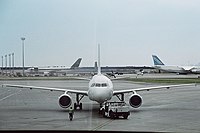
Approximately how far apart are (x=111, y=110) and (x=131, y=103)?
6.53 feet

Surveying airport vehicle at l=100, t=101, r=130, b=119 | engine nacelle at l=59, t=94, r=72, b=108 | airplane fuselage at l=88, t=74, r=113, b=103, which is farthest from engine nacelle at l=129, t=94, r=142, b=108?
engine nacelle at l=59, t=94, r=72, b=108

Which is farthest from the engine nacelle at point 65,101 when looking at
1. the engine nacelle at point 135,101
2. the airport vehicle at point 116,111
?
the engine nacelle at point 135,101

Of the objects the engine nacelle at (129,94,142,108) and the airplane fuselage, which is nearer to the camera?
the airplane fuselage

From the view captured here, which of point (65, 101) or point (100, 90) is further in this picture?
point (65, 101)

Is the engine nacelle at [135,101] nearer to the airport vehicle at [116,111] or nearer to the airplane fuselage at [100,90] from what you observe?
the airplane fuselage at [100,90]

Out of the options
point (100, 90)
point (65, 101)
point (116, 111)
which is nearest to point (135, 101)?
point (100, 90)

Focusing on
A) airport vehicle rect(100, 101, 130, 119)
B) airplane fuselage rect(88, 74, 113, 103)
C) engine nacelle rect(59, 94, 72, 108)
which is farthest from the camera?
engine nacelle rect(59, 94, 72, 108)

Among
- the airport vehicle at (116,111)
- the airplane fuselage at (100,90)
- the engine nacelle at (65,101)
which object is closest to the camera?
the airport vehicle at (116,111)

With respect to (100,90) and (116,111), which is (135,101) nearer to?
(100,90)

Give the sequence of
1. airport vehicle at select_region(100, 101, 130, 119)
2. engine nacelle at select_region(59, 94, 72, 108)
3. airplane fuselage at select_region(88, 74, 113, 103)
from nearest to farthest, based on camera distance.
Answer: airport vehicle at select_region(100, 101, 130, 119) < airplane fuselage at select_region(88, 74, 113, 103) < engine nacelle at select_region(59, 94, 72, 108)

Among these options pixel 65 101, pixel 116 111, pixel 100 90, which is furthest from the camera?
pixel 65 101

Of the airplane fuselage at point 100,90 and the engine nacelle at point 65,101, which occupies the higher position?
the airplane fuselage at point 100,90

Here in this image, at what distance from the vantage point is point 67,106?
1358 centimetres

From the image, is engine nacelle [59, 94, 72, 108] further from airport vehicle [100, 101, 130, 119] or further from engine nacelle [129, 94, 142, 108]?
engine nacelle [129, 94, 142, 108]
